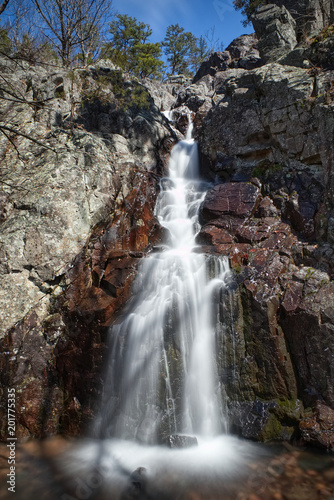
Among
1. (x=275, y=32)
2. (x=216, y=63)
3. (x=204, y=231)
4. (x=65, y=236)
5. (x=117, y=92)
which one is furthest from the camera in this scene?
(x=216, y=63)

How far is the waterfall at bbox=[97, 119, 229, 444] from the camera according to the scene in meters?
5.94

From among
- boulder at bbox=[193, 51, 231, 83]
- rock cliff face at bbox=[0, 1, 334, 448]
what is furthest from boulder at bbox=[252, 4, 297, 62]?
boulder at bbox=[193, 51, 231, 83]

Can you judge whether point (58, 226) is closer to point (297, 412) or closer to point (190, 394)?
point (190, 394)

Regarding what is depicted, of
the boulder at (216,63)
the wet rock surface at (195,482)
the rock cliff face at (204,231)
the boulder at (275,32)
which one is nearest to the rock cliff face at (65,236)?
the rock cliff face at (204,231)

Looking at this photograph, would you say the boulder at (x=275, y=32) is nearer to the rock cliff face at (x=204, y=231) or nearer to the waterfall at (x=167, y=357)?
the rock cliff face at (x=204, y=231)

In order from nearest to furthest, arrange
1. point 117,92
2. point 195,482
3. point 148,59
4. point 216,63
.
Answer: point 195,482
point 117,92
point 148,59
point 216,63

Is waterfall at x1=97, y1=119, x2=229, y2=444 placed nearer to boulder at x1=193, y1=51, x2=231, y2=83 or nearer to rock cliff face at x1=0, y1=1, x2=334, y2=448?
rock cliff face at x1=0, y1=1, x2=334, y2=448

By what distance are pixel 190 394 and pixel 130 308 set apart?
237cm

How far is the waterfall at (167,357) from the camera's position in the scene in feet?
19.5

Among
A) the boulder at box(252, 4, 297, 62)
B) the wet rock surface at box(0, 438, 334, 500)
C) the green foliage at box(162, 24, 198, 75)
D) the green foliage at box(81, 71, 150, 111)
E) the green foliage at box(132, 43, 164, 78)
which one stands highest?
the green foliage at box(162, 24, 198, 75)

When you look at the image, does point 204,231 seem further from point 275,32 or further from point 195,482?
point 275,32

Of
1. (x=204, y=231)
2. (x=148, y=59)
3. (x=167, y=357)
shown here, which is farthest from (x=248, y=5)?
(x=167, y=357)

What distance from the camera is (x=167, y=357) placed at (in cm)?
636

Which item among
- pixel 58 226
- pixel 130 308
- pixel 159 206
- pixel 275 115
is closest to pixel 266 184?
pixel 275 115
